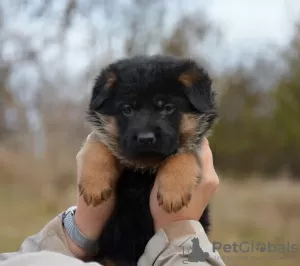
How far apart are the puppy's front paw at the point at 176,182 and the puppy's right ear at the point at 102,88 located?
0.48 m

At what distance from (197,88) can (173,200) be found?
63cm

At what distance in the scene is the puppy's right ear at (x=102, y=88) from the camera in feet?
8.58

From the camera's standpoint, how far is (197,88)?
2572 millimetres

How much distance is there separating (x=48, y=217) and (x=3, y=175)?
1.93 m

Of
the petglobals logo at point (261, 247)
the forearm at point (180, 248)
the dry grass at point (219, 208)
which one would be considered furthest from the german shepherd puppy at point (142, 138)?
the dry grass at point (219, 208)

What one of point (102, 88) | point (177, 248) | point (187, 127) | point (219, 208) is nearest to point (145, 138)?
point (187, 127)

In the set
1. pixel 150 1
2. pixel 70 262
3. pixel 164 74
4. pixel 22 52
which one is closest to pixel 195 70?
pixel 164 74

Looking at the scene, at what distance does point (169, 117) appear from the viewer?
2549 mm

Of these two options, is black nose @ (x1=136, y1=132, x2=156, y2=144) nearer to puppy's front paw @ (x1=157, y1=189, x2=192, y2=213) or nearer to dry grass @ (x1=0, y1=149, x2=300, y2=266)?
puppy's front paw @ (x1=157, y1=189, x2=192, y2=213)

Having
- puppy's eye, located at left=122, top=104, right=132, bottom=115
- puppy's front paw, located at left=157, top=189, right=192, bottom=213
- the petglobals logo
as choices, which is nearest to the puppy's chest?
puppy's front paw, located at left=157, top=189, right=192, bottom=213

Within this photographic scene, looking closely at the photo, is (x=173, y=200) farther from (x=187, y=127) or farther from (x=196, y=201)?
(x=187, y=127)

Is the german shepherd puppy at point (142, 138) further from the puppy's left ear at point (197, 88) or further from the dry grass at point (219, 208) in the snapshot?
the dry grass at point (219, 208)

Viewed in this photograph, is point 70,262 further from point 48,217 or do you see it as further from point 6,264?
point 48,217

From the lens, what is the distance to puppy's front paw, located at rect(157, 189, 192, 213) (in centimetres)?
221
